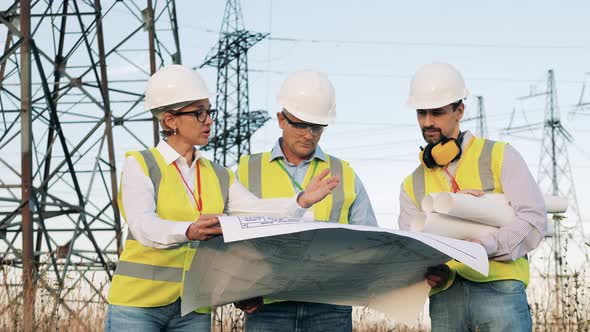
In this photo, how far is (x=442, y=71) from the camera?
3881mm

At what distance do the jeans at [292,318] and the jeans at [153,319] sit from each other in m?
0.33

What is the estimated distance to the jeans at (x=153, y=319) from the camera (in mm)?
3223

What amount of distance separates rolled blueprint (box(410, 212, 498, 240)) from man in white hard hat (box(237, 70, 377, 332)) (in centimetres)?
46

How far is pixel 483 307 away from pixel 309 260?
0.86 metres

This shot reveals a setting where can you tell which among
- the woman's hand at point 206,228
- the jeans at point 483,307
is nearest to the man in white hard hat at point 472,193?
the jeans at point 483,307

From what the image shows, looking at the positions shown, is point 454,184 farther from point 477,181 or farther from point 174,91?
point 174,91

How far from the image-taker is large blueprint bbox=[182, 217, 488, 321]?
2.92 metres

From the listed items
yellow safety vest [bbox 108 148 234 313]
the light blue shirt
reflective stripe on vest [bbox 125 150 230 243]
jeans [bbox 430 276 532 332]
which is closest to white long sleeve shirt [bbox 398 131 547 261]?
jeans [bbox 430 276 532 332]

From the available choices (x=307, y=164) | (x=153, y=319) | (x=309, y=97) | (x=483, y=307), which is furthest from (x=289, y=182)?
(x=483, y=307)

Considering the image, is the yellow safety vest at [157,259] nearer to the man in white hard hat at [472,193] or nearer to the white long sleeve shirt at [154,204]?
the white long sleeve shirt at [154,204]

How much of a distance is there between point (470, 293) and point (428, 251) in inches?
19.2

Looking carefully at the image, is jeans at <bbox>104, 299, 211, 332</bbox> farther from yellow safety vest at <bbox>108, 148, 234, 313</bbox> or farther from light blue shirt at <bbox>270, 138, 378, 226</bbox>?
light blue shirt at <bbox>270, 138, 378, 226</bbox>

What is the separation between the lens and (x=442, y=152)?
357 centimetres

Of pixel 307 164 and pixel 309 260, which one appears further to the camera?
pixel 307 164
